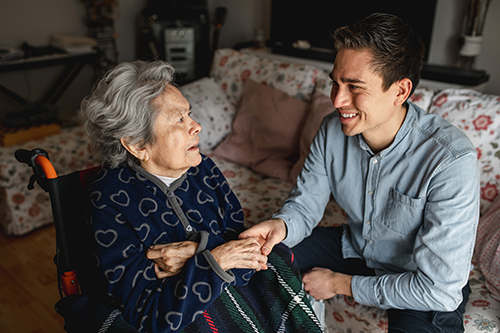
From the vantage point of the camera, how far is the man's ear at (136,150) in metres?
1.12

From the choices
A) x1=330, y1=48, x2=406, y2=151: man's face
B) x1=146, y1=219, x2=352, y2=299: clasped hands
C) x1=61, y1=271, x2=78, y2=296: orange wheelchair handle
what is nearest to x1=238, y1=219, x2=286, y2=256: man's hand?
x1=146, y1=219, x2=352, y2=299: clasped hands

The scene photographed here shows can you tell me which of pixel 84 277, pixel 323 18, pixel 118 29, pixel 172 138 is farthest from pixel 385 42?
pixel 118 29

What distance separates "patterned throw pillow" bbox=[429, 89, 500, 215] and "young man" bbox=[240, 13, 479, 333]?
55cm

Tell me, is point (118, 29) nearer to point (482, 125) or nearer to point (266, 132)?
point (266, 132)

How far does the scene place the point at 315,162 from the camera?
1.43 m

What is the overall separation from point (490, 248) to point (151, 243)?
122 centimetres

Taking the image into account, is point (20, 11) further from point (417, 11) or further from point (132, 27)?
point (417, 11)

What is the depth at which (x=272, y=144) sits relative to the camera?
88.5 inches

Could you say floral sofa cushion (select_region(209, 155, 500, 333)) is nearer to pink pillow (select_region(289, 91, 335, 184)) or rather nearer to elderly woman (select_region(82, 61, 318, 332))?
pink pillow (select_region(289, 91, 335, 184))

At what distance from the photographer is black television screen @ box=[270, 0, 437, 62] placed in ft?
8.35

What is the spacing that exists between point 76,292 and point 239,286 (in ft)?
1.72

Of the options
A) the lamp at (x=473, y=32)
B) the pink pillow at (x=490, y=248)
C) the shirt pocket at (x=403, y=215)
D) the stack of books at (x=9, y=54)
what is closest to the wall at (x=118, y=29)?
the lamp at (x=473, y=32)

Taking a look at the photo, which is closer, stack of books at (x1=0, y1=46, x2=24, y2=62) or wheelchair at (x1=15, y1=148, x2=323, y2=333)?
wheelchair at (x1=15, y1=148, x2=323, y2=333)

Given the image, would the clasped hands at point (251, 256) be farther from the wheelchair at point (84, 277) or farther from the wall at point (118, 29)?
the wall at point (118, 29)
